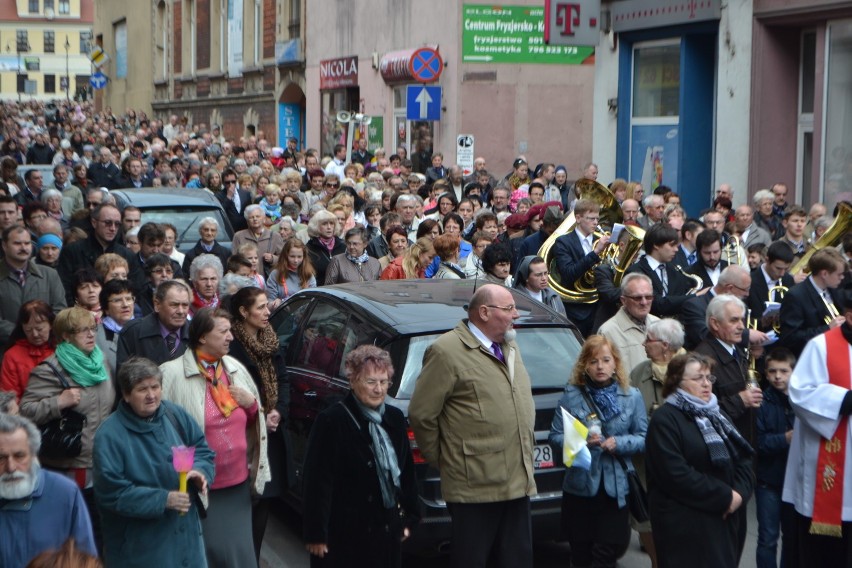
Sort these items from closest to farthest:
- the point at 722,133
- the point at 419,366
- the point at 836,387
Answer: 1. the point at 836,387
2. the point at 419,366
3. the point at 722,133

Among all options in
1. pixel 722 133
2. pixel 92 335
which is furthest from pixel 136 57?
pixel 92 335

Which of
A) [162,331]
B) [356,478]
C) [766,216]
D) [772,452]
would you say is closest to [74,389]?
[162,331]

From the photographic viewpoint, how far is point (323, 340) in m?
8.80

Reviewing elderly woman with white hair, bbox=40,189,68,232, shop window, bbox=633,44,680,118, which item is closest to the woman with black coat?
elderly woman with white hair, bbox=40,189,68,232

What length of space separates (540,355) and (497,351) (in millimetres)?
1324

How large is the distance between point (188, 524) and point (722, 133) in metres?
13.8

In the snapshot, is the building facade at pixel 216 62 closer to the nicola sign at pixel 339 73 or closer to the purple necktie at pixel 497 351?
the nicola sign at pixel 339 73

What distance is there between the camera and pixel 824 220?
13.5 m

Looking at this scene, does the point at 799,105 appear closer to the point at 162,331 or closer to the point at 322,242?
the point at 322,242

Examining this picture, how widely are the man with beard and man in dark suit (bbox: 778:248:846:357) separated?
226 inches

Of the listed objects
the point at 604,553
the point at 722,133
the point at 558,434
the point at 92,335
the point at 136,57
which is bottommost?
the point at 604,553

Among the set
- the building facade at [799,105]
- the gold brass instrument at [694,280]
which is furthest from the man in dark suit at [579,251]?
the building facade at [799,105]

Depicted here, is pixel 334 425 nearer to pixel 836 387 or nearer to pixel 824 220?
pixel 836 387

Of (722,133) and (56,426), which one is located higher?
(722,133)
